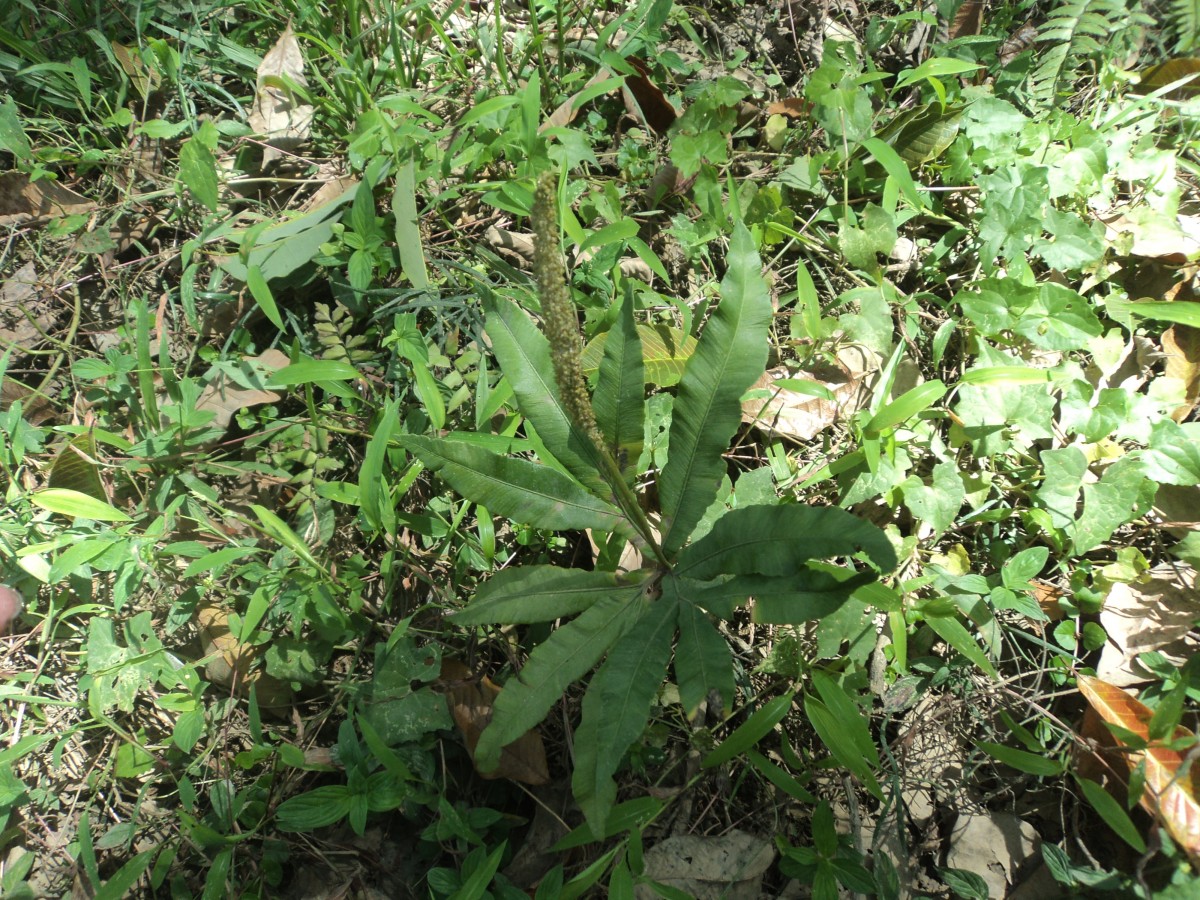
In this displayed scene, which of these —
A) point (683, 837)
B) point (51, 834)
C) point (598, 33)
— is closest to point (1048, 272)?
point (598, 33)

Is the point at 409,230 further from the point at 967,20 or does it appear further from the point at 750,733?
the point at 967,20

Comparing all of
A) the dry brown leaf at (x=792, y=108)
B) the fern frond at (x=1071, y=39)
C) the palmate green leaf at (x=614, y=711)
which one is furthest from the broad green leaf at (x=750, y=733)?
the fern frond at (x=1071, y=39)

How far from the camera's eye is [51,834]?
2.13 m

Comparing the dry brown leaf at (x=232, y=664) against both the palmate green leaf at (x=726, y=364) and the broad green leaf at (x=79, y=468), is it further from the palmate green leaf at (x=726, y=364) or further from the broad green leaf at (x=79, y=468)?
the palmate green leaf at (x=726, y=364)

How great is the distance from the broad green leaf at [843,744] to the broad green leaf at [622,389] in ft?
2.52

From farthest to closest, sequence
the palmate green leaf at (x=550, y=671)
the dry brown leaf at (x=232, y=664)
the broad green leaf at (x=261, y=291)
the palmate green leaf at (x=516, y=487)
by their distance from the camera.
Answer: the broad green leaf at (x=261, y=291), the dry brown leaf at (x=232, y=664), the palmate green leaf at (x=516, y=487), the palmate green leaf at (x=550, y=671)

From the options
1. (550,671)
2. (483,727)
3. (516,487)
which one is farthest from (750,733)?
(516,487)

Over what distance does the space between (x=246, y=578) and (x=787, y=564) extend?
1.48 m

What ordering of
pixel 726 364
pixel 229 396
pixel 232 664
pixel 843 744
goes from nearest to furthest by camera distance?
1. pixel 726 364
2. pixel 843 744
3. pixel 232 664
4. pixel 229 396

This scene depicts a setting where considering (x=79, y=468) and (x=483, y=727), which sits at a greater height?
(x=79, y=468)

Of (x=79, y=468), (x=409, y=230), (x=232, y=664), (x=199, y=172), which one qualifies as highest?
(x=199, y=172)

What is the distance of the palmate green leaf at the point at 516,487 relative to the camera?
5.48ft

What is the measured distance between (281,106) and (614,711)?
2.44 m

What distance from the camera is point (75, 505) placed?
7.18ft
